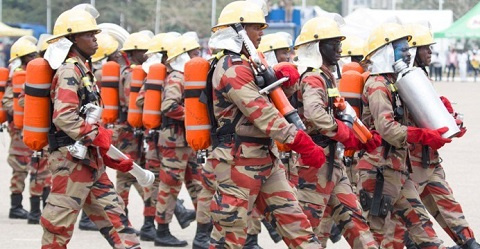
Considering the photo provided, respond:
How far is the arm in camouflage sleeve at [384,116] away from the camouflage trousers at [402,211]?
0.33 meters

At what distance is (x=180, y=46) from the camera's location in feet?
38.3

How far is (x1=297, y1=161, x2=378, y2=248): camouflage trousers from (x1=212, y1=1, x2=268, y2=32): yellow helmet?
4.25ft

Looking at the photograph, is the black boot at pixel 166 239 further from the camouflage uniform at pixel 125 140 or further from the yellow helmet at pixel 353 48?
the yellow helmet at pixel 353 48

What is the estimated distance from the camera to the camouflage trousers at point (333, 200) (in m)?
8.45

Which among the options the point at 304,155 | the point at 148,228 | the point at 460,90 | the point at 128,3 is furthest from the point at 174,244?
the point at 128,3

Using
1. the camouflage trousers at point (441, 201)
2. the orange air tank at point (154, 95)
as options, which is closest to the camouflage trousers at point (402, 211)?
the camouflage trousers at point (441, 201)

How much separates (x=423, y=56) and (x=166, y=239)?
10.8ft

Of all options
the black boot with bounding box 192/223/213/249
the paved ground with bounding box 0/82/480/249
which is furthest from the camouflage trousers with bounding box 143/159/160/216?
the black boot with bounding box 192/223/213/249

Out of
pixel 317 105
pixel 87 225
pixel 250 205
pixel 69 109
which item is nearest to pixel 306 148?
pixel 250 205

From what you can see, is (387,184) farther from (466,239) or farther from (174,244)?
(174,244)

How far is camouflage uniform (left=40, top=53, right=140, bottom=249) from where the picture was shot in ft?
27.1

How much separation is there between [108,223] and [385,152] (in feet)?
7.48

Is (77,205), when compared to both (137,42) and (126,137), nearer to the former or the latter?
(126,137)

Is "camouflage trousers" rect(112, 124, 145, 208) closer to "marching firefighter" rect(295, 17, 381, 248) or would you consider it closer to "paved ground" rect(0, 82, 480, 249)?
"paved ground" rect(0, 82, 480, 249)
